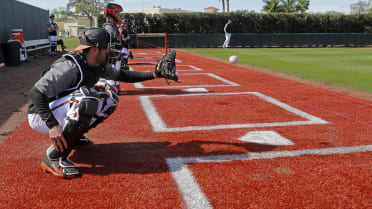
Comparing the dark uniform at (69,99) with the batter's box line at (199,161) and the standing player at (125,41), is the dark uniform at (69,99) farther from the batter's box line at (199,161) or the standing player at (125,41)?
the standing player at (125,41)

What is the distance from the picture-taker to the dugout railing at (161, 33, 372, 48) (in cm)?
3033

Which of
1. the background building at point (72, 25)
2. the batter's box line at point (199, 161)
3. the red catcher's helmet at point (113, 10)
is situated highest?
the background building at point (72, 25)

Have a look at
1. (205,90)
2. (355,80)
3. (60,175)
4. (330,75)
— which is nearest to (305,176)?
(60,175)

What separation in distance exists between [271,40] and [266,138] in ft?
92.8

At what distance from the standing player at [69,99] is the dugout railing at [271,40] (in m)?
26.5

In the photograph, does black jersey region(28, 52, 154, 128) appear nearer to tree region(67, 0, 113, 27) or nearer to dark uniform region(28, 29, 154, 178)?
dark uniform region(28, 29, 154, 178)

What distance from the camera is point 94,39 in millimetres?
3504

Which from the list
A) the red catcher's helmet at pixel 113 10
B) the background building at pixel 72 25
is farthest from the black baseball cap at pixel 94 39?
the background building at pixel 72 25

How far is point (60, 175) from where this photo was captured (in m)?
3.54

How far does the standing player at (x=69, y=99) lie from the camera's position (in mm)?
3246

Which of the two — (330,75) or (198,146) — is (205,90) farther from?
(330,75)

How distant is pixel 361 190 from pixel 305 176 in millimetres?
562

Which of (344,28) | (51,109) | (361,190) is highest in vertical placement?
(344,28)

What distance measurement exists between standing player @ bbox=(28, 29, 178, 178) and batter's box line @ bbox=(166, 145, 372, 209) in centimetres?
116
